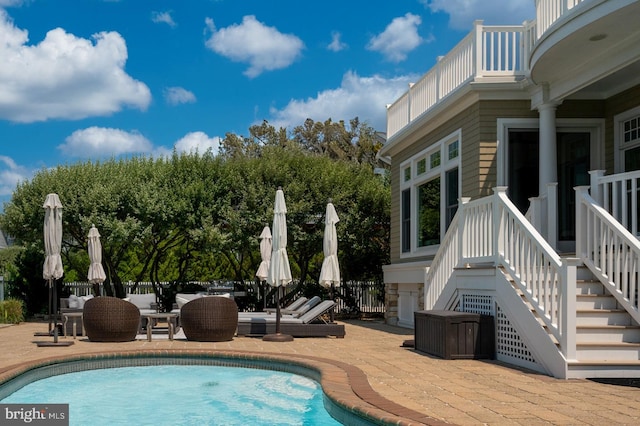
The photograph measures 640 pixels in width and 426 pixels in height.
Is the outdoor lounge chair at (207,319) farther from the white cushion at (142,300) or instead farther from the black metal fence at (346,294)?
the black metal fence at (346,294)

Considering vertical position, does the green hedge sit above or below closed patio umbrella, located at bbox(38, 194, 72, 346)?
below

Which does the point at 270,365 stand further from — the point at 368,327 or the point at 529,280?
the point at 368,327

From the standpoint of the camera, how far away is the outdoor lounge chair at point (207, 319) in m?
12.5

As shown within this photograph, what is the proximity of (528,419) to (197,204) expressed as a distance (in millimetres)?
15074

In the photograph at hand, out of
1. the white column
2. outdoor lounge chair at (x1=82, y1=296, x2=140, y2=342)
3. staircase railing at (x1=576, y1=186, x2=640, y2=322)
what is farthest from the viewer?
outdoor lounge chair at (x1=82, y1=296, x2=140, y2=342)

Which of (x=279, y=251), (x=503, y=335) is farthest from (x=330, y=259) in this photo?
(x=503, y=335)

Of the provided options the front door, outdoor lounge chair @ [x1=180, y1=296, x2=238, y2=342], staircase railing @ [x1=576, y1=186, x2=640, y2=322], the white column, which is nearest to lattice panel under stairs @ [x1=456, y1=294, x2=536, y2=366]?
staircase railing @ [x1=576, y1=186, x2=640, y2=322]

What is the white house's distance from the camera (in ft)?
27.3

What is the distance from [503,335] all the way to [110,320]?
6.96 metres

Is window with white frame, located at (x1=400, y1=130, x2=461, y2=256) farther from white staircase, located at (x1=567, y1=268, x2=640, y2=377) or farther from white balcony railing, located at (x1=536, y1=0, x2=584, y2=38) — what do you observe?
white staircase, located at (x1=567, y1=268, x2=640, y2=377)

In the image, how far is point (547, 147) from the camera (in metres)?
12.2

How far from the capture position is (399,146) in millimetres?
17766

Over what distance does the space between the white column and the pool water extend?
19.7 ft

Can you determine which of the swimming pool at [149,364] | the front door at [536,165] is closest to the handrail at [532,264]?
the swimming pool at [149,364]
